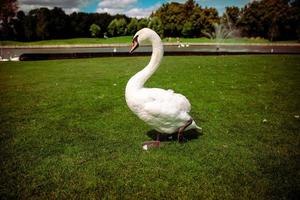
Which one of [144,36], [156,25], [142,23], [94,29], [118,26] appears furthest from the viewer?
[118,26]

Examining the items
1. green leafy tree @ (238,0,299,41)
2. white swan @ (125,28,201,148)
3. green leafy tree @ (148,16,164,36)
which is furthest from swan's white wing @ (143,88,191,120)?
green leafy tree @ (148,16,164,36)

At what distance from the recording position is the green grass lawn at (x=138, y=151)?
13.2ft

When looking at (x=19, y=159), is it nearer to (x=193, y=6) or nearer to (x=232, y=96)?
(x=232, y=96)

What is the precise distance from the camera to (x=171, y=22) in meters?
93.1

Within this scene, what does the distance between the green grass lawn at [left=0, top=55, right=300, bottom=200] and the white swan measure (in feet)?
1.79

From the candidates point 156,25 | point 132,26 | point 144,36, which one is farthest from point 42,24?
point 144,36

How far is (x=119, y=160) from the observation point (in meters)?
4.85

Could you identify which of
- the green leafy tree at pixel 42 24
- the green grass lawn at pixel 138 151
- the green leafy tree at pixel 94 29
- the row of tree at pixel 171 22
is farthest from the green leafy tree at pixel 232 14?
the green grass lawn at pixel 138 151

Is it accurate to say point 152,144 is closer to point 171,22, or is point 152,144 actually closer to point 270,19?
point 270,19

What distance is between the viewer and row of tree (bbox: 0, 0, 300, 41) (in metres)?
71.5

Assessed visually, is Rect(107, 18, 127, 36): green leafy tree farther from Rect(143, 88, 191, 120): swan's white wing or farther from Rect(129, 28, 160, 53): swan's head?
Rect(143, 88, 191, 120): swan's white wing

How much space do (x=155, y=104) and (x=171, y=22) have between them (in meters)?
92.5

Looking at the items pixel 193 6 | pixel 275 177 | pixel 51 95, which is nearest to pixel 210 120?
pixel 275 177

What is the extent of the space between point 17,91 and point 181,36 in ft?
273
